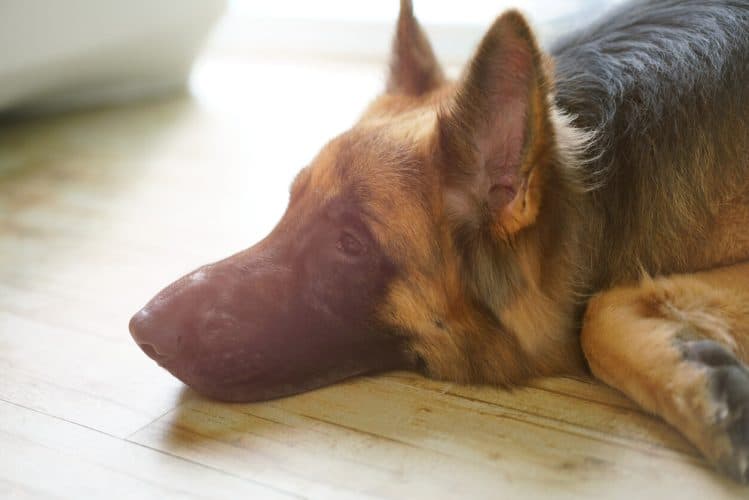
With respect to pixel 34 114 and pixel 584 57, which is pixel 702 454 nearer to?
pixel 584 57

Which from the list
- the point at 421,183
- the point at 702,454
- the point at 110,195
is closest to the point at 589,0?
the point at 110,195

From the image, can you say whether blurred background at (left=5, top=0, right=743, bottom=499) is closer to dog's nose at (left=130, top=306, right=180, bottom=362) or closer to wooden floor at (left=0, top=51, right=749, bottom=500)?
wooden floor at (left=0, top=51, right=749, bottom=500)

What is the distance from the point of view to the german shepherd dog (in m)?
1.69

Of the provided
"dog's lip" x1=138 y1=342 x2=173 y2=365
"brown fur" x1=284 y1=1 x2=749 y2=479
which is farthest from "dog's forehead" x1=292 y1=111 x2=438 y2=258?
"dog's lip" x1=138 y1=342 x2=173 y2=365

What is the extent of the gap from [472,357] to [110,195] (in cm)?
198

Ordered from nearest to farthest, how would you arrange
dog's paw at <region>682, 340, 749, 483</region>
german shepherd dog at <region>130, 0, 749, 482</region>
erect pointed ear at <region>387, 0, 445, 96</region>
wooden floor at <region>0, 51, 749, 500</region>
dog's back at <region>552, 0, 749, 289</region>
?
dog's paw at <region>682, 340, 749, 483</region>
wooden floor at <region>0, 51, 749, 500</region>
german shepherd dog at <region>130, 0, 749, 482</region>
dog's back at <region>552, 0, 749, 289</region>
erect pointed ear at <region>387, 0, 445, 96</region>

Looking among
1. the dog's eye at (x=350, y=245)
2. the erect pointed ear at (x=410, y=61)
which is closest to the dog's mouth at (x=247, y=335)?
the dog's eye at (x=350, y=245)

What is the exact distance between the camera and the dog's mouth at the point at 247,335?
5.75 feet

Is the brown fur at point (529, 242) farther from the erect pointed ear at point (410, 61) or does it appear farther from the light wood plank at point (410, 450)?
the erect pointed ear at point (410, 61)

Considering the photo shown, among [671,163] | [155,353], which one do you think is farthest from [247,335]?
[671,163]

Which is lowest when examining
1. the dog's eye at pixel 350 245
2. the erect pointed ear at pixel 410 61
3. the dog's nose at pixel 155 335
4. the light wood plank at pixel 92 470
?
the light wood plank at pixel 92 470

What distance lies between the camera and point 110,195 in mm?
3299

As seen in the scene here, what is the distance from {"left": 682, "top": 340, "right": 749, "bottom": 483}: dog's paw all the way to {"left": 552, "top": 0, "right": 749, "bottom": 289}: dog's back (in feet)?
1.19

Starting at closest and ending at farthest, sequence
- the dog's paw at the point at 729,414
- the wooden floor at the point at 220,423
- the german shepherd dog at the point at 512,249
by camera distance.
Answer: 1. the dog's paw at the point at 729,414
2. the wooden floor at the point at 220,423
3. the german shepherd dog at the point at 512,249
